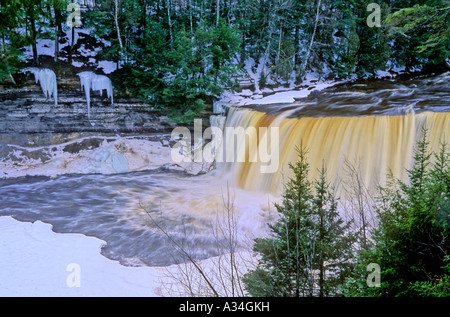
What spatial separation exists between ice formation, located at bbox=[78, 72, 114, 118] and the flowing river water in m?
2.29

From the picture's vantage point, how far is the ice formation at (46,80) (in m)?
14.0

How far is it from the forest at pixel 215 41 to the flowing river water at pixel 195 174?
2644 mm

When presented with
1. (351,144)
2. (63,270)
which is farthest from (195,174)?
(63,270)

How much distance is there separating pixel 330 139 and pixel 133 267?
7.45 meters

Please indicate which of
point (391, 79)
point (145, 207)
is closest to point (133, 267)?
point (145, 207)

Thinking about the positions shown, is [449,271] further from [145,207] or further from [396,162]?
[145,207]

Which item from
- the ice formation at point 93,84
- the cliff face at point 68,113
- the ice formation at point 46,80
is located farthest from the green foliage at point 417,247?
the ice formation at point 46,80

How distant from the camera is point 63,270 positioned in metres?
5.99

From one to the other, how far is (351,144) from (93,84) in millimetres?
12586

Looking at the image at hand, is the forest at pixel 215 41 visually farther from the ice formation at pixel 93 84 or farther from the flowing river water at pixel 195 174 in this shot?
the flowing river water at pixel 195 174

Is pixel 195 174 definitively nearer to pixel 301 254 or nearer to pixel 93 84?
pixel 93 84

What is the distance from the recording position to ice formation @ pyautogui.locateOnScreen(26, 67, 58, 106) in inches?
553

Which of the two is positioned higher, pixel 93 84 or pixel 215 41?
pixel 215 41
